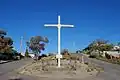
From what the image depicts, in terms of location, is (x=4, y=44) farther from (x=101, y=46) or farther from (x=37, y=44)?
(x=101, y=46)

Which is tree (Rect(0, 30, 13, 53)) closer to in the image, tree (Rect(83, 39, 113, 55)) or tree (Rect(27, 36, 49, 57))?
tree (Rect(27, 36, 49, 57))

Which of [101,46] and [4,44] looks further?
[101,46]

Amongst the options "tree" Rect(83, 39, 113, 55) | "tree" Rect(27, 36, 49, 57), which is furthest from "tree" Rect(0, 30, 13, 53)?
"tree" Rect(83, 39, 113, 55)

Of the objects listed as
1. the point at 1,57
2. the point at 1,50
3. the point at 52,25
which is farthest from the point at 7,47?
the point at 52,25

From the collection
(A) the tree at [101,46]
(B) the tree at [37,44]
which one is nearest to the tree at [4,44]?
(B) the tree at [37,44]

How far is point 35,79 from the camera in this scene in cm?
1934

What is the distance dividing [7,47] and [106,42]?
214 ft

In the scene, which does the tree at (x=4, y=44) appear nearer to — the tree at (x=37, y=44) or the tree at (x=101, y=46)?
the tree at (x=37, y=44)

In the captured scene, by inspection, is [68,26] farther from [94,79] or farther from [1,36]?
[1,36]

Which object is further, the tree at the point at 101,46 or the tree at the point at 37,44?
the tree at the point at 101,46

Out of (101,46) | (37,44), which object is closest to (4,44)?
(37,44)

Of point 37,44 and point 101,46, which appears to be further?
point 101,46

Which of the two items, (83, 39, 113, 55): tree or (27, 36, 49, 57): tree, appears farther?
(83, 39, 113, 55): tree

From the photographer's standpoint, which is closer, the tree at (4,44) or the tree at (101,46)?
the tree at (4,44)
